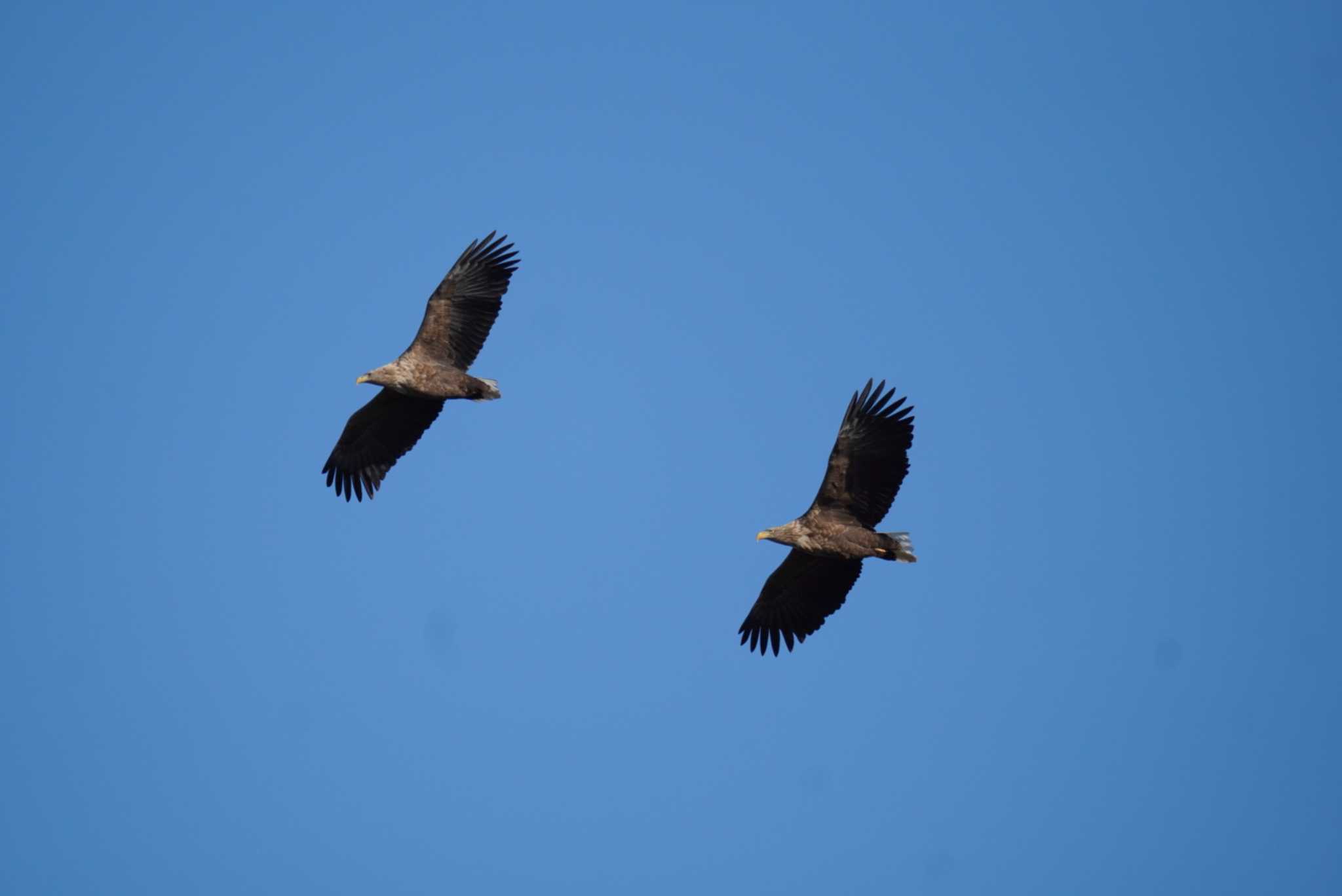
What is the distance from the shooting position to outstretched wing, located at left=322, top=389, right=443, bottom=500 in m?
27.0

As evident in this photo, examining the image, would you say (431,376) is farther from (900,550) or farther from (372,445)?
(900,550)

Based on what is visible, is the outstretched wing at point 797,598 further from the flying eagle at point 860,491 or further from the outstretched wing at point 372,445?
the outstretched wing at point 372,445

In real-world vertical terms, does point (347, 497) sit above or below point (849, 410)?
below

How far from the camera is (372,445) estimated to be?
27.3 metres

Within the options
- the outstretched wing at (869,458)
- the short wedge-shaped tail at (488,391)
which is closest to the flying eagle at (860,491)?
the outstretched wing at (869,458)

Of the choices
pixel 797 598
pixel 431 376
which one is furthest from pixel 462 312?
pixel 797 598

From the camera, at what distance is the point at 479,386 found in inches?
1006

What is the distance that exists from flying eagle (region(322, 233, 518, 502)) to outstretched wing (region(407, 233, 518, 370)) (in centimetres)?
1

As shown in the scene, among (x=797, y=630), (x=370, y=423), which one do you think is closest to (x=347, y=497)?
(x=370, y=423)

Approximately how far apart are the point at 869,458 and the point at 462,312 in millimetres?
7012

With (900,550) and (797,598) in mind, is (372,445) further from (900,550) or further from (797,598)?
(900,550)

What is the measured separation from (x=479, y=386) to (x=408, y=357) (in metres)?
1.23

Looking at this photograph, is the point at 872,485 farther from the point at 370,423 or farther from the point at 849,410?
the point at 370,423

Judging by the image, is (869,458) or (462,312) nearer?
(869,458)
